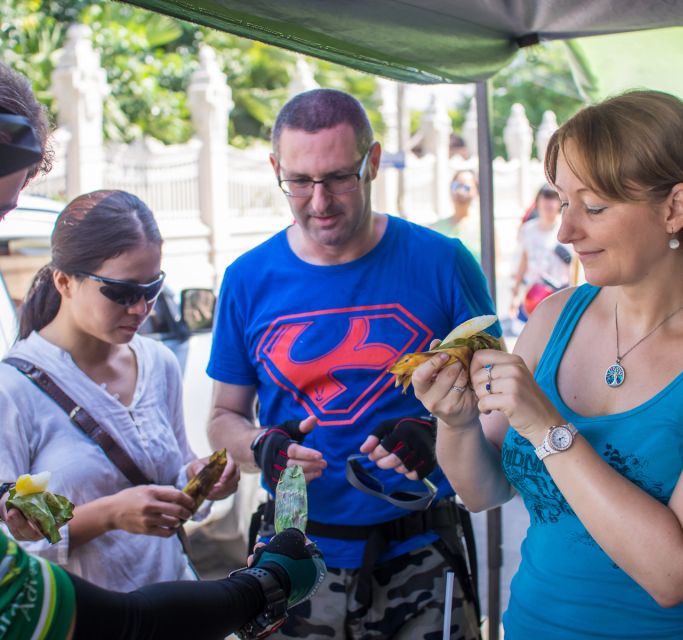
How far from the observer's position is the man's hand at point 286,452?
2250mm

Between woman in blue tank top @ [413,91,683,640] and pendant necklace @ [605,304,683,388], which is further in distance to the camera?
pendant necklace @ [605,304,683,388]

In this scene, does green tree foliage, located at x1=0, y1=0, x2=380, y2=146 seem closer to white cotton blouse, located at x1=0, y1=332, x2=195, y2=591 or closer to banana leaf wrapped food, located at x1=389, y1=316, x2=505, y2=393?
white cotton blouse, located at x1=0, y1=332, x2=195, y2=591

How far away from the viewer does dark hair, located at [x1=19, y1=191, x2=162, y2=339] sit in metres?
2.50

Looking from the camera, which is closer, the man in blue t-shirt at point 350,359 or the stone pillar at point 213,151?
the man in blue t-shirt at point 350,359

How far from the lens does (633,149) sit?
69.2 inches

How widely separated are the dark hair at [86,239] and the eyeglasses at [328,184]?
1.49 feet

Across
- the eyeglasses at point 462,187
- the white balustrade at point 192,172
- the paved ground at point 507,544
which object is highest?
the white balustrade at point 192,172

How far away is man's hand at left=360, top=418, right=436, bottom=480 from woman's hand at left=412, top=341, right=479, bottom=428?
0.30m

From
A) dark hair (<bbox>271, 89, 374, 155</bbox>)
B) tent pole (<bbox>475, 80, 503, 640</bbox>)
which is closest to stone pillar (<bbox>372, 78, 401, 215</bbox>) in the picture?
tent pole (<bbox>475, 80, 503, 640</bbox>)

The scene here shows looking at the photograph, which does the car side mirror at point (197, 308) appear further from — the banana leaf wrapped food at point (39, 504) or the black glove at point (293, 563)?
the black glove at point (293, 563)

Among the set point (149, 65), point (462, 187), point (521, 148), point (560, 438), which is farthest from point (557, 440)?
point (521, 148)

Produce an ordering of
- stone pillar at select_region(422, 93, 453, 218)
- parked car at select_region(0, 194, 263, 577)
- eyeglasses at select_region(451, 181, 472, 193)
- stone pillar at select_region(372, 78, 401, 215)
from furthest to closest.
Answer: stone pillar at select_region(422, 93, 453, 218) → stone pillar at select_region(372, 78, 401, 215) → eyeglasses at select_region(451, 181, 472, 193) → parked car at select_region(0, 194, 263, 577)

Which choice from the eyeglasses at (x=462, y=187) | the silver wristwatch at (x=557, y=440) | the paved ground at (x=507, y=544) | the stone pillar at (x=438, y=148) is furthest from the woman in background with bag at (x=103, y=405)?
the stone pillar at (x=438, y=148)

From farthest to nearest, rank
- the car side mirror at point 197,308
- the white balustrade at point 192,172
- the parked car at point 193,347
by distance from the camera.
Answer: the white balustrade at point 192,172 < the car side mirror at point 197,308 < the parked car at point 193,347
